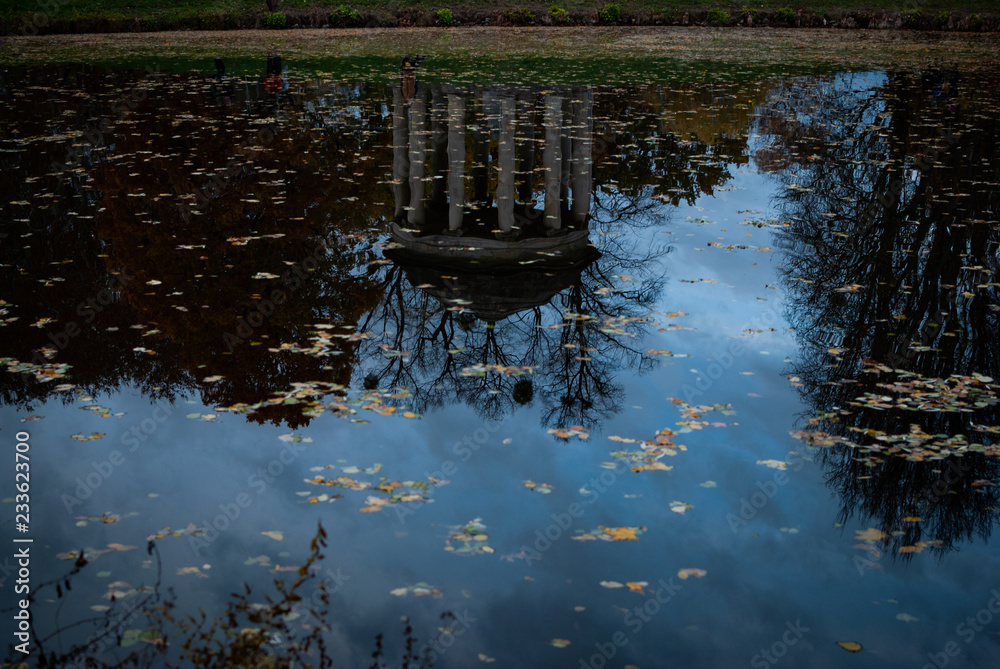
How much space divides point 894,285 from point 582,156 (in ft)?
30.3

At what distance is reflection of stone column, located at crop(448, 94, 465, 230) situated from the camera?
15208mm

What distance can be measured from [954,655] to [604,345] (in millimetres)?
5291

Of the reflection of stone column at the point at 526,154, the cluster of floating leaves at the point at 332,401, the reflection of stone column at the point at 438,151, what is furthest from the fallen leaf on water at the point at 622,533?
the reflection of stone column at the point at 526,154

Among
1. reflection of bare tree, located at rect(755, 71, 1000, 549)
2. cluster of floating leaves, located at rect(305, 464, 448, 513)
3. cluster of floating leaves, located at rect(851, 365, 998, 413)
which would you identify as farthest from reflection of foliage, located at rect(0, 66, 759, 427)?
cluster of floating leaves, located at rect(851, 365, 998, 413)

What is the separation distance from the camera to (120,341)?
32.2 ft

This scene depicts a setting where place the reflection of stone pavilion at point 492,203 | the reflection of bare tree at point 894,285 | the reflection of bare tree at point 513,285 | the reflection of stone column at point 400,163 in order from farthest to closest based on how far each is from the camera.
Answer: the reflection of stone column at point 400,163 → the reflection of stone pavilion at point 492,203 → the reflection of bare tree at point 513,285 → the reflection of bare tree at point 894,285

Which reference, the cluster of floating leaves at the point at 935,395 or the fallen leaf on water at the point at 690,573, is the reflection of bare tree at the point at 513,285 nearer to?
the fallen leaf on water at the point at 690,573

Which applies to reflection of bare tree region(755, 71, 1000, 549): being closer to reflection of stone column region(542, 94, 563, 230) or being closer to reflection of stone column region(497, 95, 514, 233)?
reflection of stone column region(542, 94, 563, 230)

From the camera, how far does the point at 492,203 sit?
16984mm

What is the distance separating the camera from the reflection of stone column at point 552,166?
14.6 meters

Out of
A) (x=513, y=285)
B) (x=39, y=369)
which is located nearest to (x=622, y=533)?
(x=513, y=285)

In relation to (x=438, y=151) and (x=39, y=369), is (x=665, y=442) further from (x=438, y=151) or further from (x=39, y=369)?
(x=438, y=151)

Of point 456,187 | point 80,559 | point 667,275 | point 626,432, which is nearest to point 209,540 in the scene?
point 80,559

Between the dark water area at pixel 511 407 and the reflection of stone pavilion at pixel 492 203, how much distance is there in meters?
0.10
